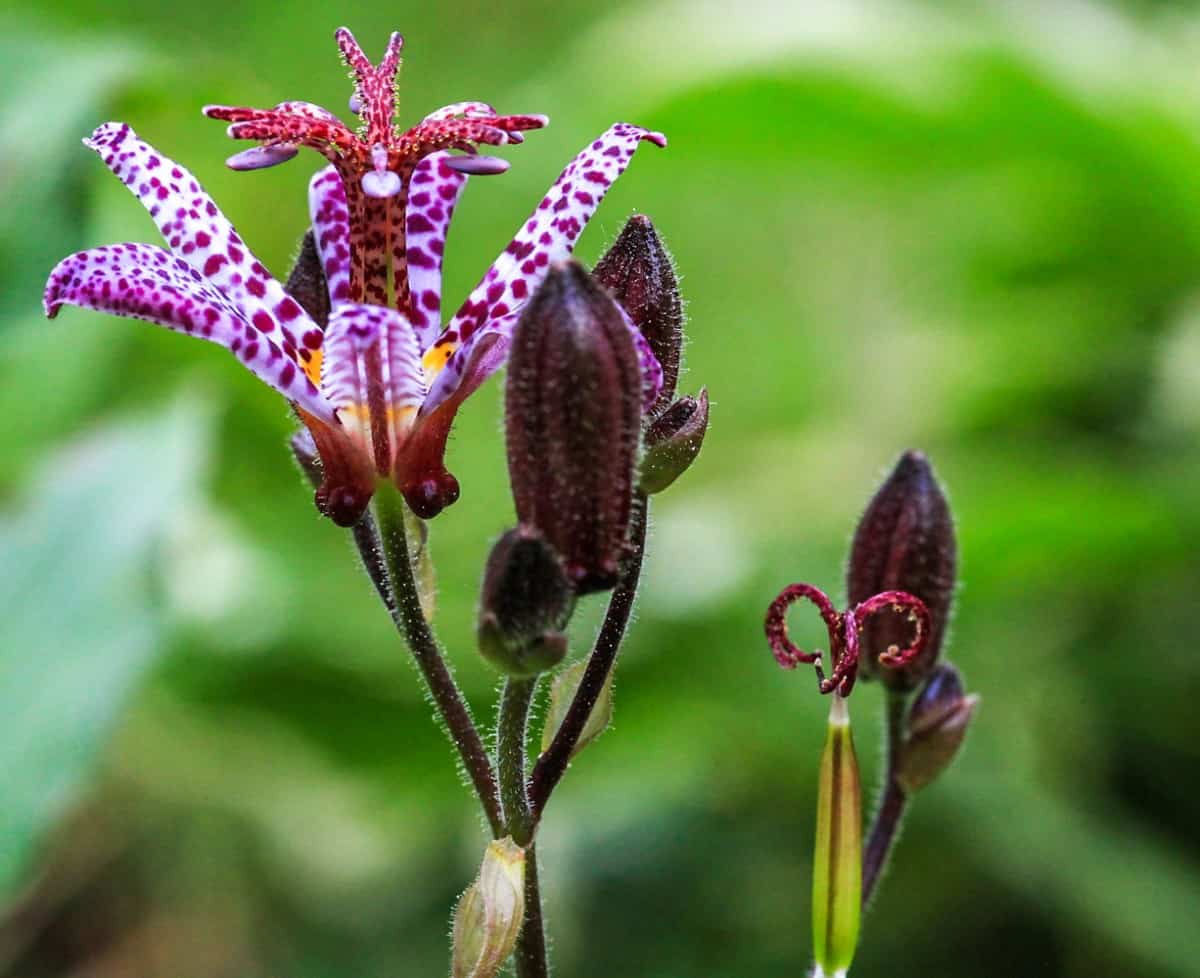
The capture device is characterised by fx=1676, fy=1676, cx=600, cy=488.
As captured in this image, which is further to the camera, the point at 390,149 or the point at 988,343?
the point at 988,343

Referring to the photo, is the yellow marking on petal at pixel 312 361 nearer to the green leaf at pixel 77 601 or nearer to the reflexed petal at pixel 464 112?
the reflexed petal at pixel 464 112

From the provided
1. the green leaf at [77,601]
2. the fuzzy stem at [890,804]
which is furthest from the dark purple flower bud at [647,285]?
the green leaf at [77,601]

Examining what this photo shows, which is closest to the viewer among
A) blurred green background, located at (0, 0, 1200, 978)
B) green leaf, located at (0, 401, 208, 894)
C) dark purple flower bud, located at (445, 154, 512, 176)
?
dark purple flower bud, located at (445, 154, 512, 176)

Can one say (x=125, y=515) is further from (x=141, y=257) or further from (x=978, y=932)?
(x=978, y=932)

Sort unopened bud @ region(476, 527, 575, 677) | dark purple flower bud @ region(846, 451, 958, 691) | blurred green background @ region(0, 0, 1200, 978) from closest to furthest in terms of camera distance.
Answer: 1. unopened bud @ region(476, 527, 575, 677)
2. dark purple flower bud @ region(846, 451, 958, 691)
3. blurred green background @ region(0, 0, 1200, 978)

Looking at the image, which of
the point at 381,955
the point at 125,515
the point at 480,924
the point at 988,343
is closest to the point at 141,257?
the point at 480,924

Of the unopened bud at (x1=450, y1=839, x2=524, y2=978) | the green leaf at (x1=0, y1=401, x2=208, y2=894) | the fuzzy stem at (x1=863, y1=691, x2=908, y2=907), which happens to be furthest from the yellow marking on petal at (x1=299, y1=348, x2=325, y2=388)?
the green leaf at (x1=0, y1=401, x2=208, y2=894)

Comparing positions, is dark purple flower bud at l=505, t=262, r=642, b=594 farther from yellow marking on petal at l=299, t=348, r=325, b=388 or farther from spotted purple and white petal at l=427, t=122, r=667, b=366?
yellow marking on petal at l=299, t=348, r=325, b=388

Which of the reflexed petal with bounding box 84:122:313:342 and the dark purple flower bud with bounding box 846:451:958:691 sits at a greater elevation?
the reflexed petal with bounding box 84:122:313:342
